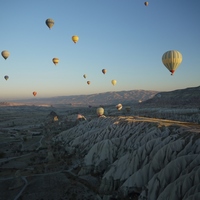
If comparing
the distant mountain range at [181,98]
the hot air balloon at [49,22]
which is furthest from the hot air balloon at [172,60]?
the distant mountain range at [181,98]

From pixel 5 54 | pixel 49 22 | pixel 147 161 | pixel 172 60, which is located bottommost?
pixel 147 161

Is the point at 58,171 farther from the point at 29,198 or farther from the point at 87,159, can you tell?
the point at 29,198

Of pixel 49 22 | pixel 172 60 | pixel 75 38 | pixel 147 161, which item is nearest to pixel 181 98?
pixel 75 38

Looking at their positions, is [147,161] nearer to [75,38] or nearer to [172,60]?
[172,60]

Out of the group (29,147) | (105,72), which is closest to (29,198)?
(29,147)

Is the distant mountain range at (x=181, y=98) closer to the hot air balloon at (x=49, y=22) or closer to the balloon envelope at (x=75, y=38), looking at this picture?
the balloon envelope at (x=75, y=38)
